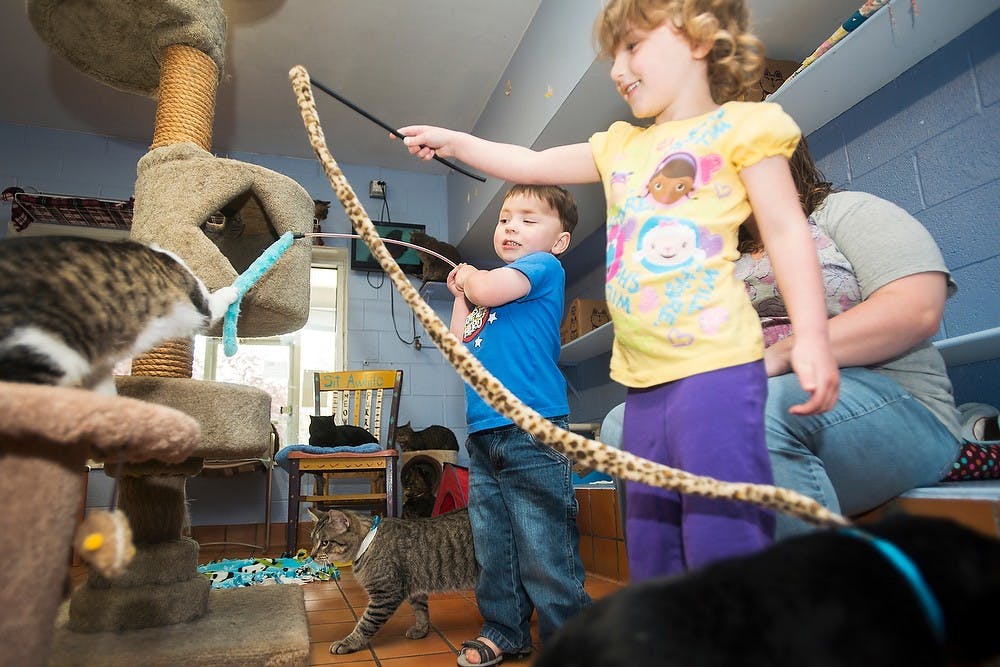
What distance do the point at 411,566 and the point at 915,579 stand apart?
4.51ft

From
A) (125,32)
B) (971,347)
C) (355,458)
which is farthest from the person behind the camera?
(355,458)

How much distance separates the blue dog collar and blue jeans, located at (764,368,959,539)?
0.44 m

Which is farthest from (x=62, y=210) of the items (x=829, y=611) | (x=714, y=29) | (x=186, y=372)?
(x=829, y=611)

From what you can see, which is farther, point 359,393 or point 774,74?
point 359,393

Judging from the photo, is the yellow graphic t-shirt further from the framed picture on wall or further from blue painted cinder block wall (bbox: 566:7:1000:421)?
the framed picture on wall

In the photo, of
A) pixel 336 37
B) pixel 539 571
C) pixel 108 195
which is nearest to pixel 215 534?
pixel 108 195

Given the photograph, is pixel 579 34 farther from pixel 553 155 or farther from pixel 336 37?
pixel 553 155

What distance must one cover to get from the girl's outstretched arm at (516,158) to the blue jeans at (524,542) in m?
0.54

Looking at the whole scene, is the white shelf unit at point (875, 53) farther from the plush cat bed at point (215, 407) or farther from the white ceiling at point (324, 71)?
the plush cat bed at point (215, 407)

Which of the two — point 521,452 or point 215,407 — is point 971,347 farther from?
point 215,407

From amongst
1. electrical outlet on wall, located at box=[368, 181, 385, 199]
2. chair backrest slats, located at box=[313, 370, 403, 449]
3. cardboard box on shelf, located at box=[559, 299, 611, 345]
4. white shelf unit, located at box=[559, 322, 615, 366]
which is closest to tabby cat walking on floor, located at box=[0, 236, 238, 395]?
white shelf unit, located at box=[559, 322, 615, 366]

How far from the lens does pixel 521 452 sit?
1.24 metres

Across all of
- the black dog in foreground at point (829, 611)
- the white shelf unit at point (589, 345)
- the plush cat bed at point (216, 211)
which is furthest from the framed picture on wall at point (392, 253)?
the black dog in foreground at point (829, 611)

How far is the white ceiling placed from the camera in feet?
9.56
